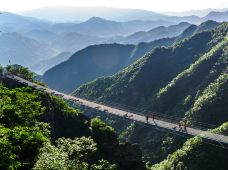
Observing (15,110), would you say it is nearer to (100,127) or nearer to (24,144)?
(24,144)

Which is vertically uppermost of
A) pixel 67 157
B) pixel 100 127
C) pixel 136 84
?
pixel 67 157

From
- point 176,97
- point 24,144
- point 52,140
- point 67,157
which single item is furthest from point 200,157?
point 176,97

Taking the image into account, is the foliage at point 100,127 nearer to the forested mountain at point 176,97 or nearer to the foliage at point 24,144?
the forested mountain at point 176,97

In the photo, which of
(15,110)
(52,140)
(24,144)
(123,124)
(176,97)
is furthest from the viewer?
(176,97)

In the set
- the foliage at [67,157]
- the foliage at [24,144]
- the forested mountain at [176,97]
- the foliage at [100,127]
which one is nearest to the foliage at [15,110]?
the foliage at [67,157]

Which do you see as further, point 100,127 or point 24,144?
point 100,127

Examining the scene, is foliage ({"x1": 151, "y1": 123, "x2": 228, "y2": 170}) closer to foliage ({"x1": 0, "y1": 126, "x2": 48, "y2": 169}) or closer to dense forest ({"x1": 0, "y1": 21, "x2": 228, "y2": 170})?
dense forest ({"x1": 0, "y1": 21, "x2": 228, "y2": 170})
